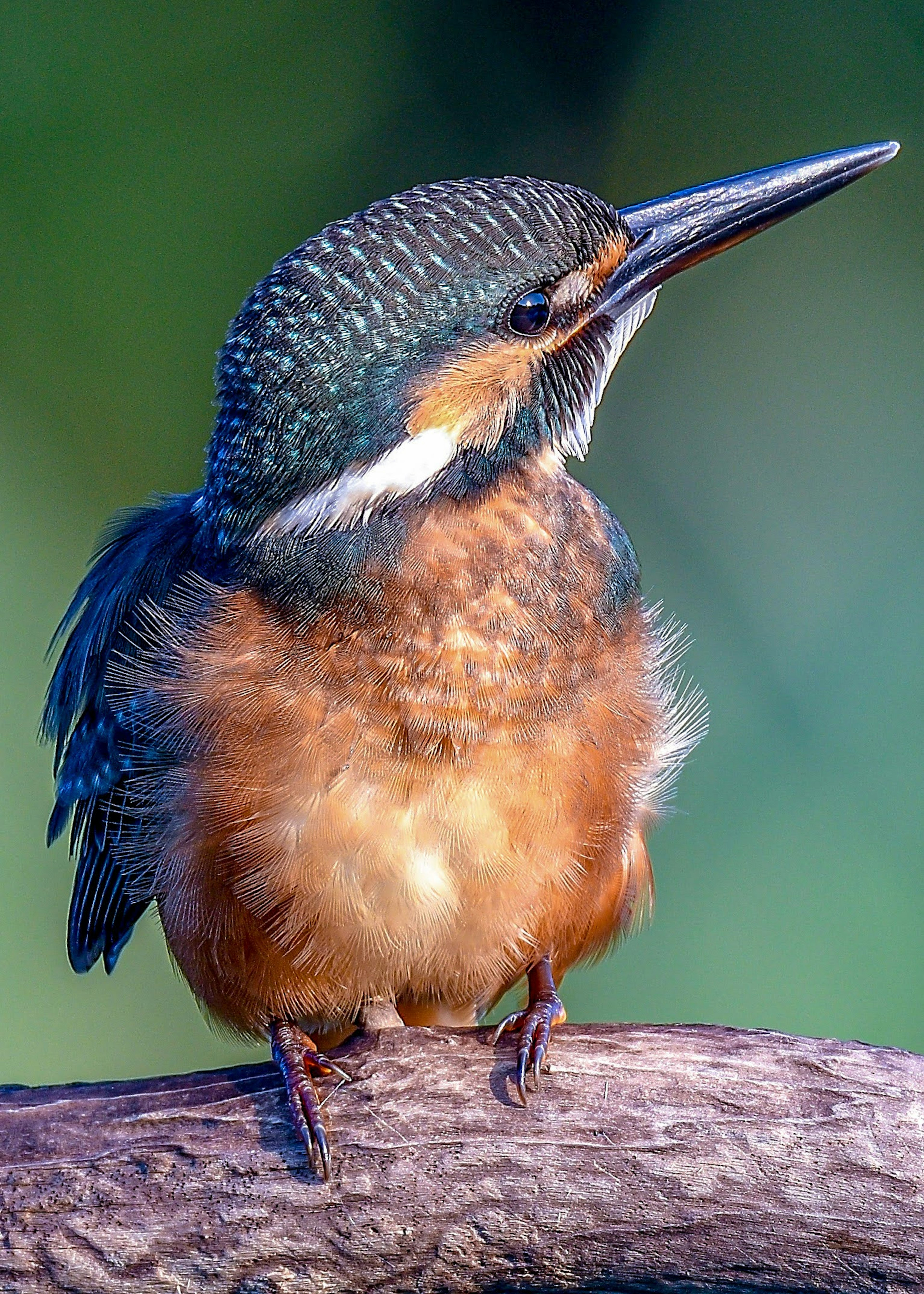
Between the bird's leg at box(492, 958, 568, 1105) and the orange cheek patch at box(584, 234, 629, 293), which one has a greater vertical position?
the orange cheek patch at box(584, 234, 629, 293)

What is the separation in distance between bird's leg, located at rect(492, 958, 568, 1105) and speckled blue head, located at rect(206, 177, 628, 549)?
691 millimetres

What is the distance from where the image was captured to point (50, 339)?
3.24m

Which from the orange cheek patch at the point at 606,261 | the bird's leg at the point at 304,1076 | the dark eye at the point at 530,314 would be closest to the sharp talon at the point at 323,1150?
the bird's leg at the point at 304,1076

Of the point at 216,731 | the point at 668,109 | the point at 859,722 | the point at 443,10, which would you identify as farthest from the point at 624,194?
the point at 216,731

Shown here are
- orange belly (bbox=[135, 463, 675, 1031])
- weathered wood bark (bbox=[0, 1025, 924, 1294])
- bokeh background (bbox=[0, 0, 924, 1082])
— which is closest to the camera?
weathered wood bark (bbox=[0, 1025, 924, 1294])

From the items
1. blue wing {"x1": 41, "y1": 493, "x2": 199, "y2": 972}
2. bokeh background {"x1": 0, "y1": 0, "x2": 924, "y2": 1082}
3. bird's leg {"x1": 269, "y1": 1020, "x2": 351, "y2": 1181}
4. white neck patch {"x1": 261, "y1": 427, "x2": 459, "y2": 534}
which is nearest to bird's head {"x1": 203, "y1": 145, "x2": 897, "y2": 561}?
white neck patch {"x1": 261, "y1": 427, "x2": 459, "y2": 534}

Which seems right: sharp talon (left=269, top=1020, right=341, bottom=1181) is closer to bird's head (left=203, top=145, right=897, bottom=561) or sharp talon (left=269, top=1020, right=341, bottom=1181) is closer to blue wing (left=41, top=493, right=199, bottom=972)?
blue wing (left=41, top=493, right=199, bottom=972)

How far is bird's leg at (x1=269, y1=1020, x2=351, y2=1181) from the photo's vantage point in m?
1.50

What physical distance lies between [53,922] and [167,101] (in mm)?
1975

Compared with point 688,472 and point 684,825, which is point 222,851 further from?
point 688,472

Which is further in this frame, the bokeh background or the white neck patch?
the bokeh background

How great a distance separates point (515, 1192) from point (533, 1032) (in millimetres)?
203

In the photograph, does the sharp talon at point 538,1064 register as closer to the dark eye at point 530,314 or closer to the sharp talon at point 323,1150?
the sharp talon at point 323,1150

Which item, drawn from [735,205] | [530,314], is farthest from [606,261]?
[735,205]
